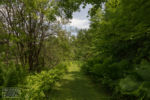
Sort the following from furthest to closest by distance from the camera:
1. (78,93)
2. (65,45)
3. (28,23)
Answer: (65,45) → (28,23) → (78,93)

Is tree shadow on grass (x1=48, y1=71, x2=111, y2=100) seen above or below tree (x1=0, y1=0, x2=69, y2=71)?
below

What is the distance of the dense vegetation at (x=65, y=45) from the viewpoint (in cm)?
134

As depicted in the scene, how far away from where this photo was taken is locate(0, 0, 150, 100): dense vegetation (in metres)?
1.34

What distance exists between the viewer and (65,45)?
9078mm

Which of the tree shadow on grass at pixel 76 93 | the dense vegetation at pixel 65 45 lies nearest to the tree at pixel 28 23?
the dense vegetation at pixel 65 45

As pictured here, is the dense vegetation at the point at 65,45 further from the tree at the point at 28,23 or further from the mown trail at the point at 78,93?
the mown trail at the point at 78,93

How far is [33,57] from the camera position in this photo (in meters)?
8.19

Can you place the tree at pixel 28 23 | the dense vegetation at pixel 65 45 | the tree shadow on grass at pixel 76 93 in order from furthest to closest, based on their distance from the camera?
the tree at pixel 28 23, the tree shadow on grass at pixel 76 93, the dense vegetation at pixel 65 45

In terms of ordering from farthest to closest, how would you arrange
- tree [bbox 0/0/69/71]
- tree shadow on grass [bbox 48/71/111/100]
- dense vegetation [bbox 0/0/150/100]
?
tree [bbox 0/0/69/71] < tree shadow on grass [bbox 48/71/111/100] < dense vegetation [bbox 0/0/150/100]

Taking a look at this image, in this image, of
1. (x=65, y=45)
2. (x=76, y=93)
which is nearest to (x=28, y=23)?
(x=65, y=45)

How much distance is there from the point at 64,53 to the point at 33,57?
3233 millimetres

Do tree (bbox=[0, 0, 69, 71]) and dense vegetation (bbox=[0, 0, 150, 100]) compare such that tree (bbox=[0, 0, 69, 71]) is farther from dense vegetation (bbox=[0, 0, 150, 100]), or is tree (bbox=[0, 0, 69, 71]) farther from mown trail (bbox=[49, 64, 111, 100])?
mown trail (bbox=[49, 64, 111, 100])

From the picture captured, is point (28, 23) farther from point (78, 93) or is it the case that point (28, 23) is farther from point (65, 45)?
point (78, 93)

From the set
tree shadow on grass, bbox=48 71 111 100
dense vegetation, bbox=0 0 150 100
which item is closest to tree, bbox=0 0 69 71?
dense vegetation, bbox=0 0 150 100
